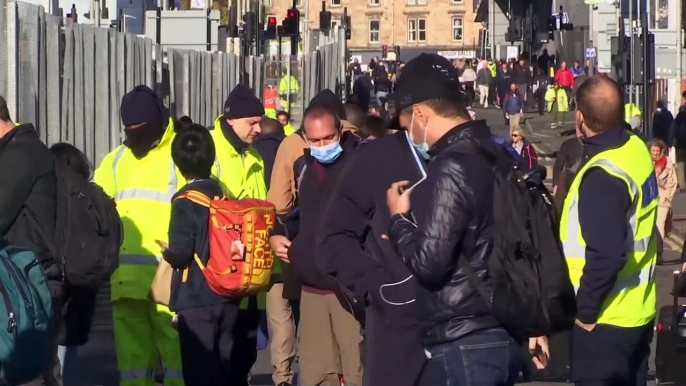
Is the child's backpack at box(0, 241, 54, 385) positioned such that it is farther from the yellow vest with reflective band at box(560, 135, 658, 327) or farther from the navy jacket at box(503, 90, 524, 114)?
the navy jacket at box(503, 90, 524, 114)

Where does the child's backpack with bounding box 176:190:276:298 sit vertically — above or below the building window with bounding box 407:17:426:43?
below

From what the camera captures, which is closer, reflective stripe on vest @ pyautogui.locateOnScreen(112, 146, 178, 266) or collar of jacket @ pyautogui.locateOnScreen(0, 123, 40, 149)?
collar of jacket @ pyautogui.locateOnScreen(0, 123, 40, 149)

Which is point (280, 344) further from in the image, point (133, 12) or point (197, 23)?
point (133, 12)

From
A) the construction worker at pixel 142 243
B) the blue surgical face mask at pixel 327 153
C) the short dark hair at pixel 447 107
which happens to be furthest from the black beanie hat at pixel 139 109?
the short dark hair at pixel 447 107

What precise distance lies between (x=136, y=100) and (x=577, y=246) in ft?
10.6

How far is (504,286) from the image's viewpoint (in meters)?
5.00

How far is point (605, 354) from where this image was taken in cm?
639

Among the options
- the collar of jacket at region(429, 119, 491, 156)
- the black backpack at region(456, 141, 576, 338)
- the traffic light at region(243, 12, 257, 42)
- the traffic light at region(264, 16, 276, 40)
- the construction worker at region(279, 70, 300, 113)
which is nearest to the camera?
the black backpack at region(456, 141, 576, 338)

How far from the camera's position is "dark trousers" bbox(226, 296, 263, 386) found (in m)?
Answer: 8.35

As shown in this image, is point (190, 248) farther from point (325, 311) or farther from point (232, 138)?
point (232, 138)

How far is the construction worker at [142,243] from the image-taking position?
27.9 ft

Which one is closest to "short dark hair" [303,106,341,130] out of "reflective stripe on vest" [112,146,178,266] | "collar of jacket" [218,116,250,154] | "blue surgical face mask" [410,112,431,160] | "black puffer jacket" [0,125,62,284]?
"reflective stripe on vest" [112,146,178,266]

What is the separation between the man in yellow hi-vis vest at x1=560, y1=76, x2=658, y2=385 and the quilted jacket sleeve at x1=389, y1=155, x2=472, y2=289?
139 centimetres

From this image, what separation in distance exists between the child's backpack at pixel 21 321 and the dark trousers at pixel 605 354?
2.43m
